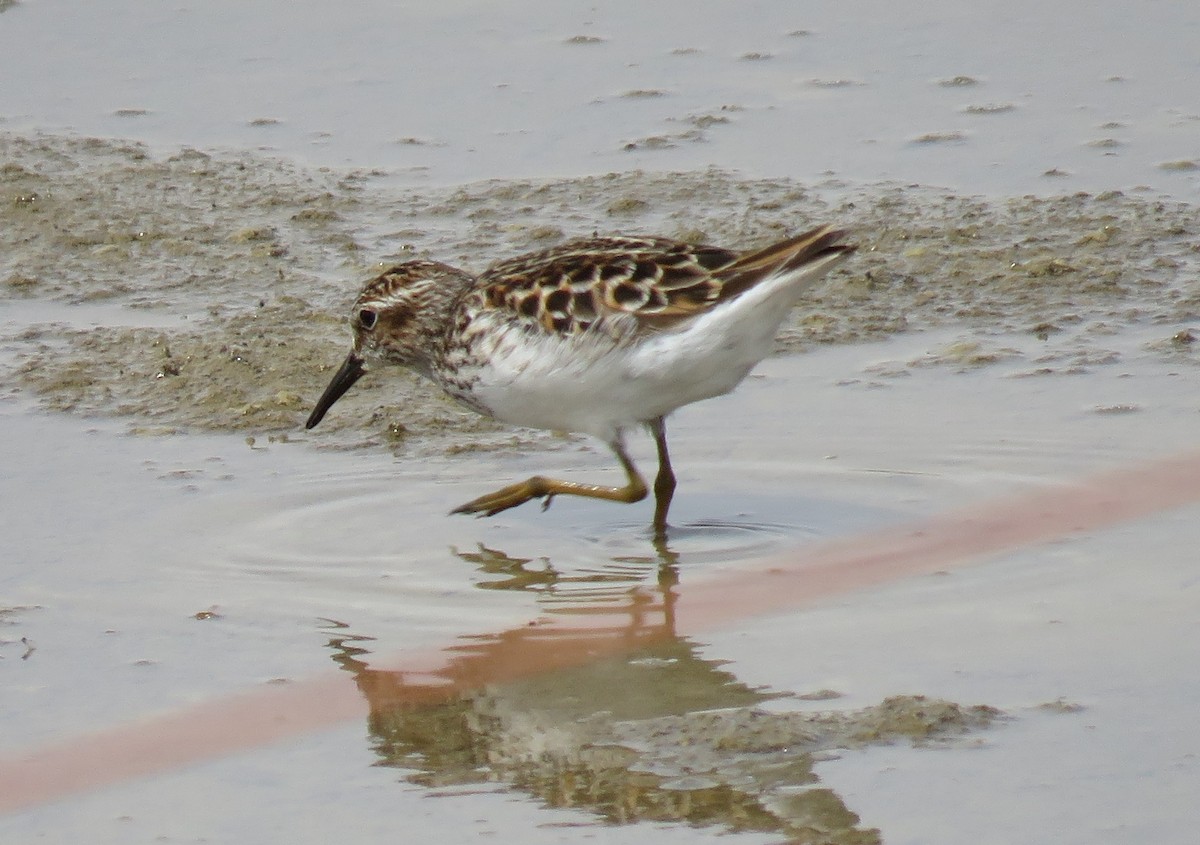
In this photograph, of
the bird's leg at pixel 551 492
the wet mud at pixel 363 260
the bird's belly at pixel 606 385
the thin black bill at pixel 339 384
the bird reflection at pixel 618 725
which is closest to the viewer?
the bird reflection at pixel 618 725

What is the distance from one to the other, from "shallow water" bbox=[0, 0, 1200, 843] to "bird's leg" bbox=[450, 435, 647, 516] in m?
0.10

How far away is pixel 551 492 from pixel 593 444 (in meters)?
0.86

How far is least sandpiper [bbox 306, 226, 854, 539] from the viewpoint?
6555mm

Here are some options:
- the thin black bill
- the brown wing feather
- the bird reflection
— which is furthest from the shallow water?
the brown wing feather

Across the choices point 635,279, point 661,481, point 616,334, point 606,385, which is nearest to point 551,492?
point 661,481

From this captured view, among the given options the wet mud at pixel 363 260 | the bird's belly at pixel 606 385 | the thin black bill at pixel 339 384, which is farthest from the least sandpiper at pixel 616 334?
the wet mud at pixel 363 260

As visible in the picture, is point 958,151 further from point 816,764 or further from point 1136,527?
point 816,764

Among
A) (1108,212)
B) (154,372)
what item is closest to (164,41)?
(154,372)

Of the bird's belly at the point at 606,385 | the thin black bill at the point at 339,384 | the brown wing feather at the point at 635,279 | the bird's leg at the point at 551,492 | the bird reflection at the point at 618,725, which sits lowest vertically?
the bird reflection at the point at 618,725

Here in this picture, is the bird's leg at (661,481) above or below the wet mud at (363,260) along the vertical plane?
below

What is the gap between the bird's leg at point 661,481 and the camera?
7006 mm

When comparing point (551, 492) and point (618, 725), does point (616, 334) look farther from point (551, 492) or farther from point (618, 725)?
point (618, 725)

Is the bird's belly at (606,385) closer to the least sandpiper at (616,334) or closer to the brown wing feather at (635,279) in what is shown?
the least sandpiper at (616,334)

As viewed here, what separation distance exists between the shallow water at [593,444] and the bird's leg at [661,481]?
0.29 feet
